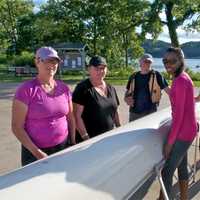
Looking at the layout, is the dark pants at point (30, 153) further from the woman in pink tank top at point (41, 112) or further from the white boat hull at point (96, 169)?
the white boat hull at point (96, 169)

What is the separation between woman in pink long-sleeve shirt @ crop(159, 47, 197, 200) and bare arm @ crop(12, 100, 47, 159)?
1.22 m

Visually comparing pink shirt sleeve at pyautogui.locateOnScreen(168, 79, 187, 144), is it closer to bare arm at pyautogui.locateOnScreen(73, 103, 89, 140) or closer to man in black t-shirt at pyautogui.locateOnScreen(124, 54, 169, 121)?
bare arm at pyautogui.locateOnScreen(73, 103, 89, 140)

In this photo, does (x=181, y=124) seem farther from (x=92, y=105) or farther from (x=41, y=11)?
(x=41, y=11)

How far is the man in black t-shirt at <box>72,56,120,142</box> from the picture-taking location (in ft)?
15.6

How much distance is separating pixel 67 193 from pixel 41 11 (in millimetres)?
39469

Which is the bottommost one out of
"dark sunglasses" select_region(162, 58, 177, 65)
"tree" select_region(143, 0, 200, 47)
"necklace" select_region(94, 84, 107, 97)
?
"necklace" select_region(94, 84, 107, 97)

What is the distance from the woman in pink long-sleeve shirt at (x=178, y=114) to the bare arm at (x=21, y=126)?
122 centimetres

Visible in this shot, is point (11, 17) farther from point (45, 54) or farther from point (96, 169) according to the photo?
point (96, 169)

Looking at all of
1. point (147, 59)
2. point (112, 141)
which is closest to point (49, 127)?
point (112, 141)

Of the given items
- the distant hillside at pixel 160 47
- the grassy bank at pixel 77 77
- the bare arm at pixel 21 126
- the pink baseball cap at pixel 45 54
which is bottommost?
the grassy bank at pixel 77 77

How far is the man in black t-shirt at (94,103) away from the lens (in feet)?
15.6

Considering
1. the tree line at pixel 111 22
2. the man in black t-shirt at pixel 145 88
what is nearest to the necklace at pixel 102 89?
the man in black t-shirt at pixel 145 88

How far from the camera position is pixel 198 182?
6.33 m

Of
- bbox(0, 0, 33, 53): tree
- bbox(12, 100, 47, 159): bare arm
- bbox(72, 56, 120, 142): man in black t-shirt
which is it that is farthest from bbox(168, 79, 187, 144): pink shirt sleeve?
bbox(0, 0, 33, 53): tree
